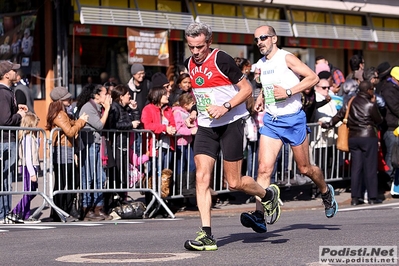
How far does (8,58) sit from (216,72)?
963cm

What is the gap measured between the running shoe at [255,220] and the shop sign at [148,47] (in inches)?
394

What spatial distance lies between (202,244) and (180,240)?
1.23m

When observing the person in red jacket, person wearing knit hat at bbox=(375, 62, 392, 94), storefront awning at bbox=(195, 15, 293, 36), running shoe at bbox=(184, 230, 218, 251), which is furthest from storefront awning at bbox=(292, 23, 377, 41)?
running shoe at bbox=(184, 230, 218, 251)

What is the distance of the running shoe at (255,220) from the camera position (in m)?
9.32

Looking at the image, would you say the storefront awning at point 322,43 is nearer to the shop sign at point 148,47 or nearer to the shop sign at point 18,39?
the shop sign at point 148,47

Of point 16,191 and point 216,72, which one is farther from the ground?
point 216,72

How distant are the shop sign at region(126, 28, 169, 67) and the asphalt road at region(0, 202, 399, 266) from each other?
21.9ft

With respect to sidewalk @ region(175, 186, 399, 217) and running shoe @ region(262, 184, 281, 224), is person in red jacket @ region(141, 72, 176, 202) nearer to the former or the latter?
sidewalk @ region(175, 186, 399, 217)

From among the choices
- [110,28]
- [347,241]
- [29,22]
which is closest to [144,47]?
[110,28]

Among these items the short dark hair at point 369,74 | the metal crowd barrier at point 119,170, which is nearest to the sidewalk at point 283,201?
the metal crowd barrier at point 119,170

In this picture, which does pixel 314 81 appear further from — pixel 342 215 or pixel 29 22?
pixel 29 22

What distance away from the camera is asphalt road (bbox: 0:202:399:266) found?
26.2ft

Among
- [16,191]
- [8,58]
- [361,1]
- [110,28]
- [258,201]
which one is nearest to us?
[258,201]

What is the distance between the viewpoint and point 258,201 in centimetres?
966
